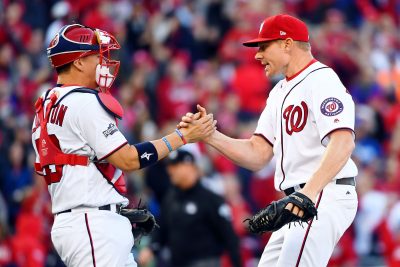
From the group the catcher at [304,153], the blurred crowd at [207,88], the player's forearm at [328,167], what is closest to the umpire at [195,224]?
the blurred crowd at [207,88]

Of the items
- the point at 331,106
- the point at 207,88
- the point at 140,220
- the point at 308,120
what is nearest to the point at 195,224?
the point at 140,220

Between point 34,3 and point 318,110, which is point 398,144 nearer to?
point 34,3

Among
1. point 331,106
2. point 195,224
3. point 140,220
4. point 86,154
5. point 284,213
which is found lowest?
point 195,224

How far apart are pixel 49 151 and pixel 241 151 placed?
1500 mm

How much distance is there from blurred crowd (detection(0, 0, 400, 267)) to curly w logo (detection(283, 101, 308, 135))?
3.94 m

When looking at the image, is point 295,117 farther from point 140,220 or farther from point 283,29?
point 140,220

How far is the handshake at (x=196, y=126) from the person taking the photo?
7.54m

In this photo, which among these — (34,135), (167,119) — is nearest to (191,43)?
(167,119)

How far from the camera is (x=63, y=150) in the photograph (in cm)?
709

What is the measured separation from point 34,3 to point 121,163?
9.95m

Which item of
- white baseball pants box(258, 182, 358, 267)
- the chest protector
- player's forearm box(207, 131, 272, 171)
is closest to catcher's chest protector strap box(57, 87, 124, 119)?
the chest protector

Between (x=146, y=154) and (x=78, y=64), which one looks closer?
(x=146, y=154)

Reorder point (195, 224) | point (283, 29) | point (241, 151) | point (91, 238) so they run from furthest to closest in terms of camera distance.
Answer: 1. point (195, 224)
2. point (241, 151)
3. point (283, 29)
4. point (91, 238)

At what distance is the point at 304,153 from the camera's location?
7.24 metres
